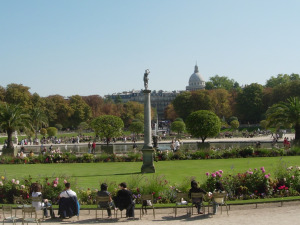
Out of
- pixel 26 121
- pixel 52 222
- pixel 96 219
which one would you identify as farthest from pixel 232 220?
pixel 26 121

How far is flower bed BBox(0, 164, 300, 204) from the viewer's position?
577 inches

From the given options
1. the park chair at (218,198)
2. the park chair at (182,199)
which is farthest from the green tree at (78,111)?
the park chair at (218,198)

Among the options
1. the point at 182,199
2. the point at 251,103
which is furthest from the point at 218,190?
the point at 251,103

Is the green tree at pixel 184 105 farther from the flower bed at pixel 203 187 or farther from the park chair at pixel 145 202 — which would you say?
the park chair at pixel 145 202

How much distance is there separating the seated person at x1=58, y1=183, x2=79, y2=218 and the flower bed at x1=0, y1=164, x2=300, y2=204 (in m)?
2.10

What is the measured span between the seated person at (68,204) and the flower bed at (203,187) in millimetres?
2097

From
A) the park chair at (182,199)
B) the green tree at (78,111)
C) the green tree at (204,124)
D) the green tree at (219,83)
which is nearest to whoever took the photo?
the park chair at (182,199)

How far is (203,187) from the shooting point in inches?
590

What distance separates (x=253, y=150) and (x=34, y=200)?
69.0 feet

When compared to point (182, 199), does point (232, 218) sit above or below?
below

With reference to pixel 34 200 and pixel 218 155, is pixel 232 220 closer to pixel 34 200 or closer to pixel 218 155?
pixel 34 200

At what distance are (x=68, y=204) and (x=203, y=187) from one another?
4940 mm

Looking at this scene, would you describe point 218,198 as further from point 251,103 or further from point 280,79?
point 280,79

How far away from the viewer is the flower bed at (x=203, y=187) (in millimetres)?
14656
